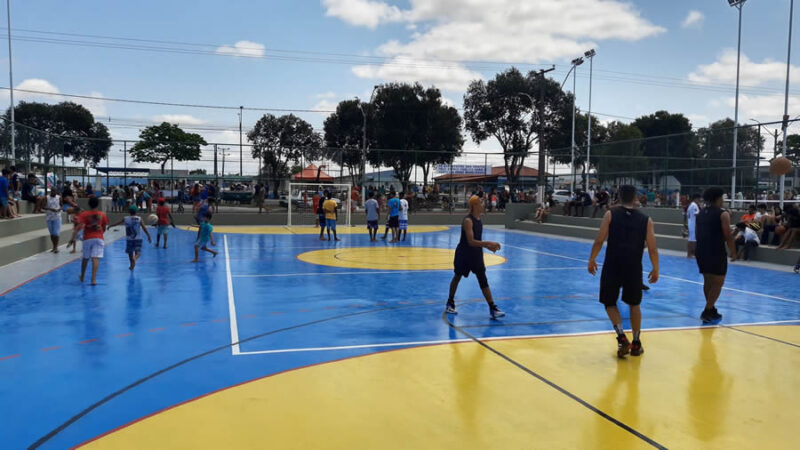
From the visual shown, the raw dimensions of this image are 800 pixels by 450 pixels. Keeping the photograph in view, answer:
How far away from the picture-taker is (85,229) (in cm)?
1016

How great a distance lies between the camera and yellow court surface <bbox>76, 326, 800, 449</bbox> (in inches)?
154

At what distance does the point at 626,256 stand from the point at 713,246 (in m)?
2.66

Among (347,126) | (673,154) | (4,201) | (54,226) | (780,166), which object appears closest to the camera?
(54,226)

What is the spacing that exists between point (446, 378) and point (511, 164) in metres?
33.3

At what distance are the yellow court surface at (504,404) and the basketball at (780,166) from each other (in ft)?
41.3

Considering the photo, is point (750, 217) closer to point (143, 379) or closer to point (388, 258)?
point (388, 258)

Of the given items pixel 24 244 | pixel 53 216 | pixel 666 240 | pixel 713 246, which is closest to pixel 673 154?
pixel 666 240

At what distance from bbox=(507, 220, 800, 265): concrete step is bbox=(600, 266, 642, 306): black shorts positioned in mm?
11050

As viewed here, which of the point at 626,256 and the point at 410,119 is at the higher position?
the point at 410,119

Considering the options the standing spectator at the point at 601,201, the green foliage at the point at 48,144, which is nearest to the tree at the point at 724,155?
the standing spectator at the point at 601,201

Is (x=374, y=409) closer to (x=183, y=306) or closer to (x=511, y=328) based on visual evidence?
(x=511, y=328)

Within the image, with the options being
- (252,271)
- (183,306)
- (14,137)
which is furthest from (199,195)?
(183,306)

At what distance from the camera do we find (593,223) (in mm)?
24078

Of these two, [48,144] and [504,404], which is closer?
[504,404]
